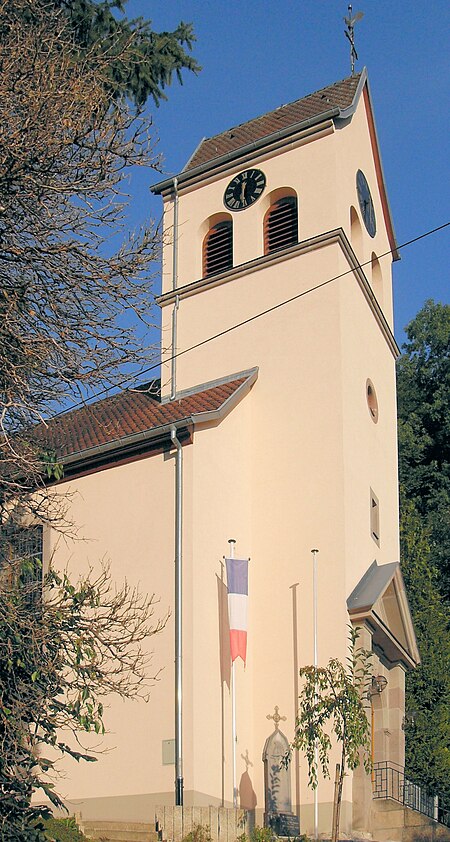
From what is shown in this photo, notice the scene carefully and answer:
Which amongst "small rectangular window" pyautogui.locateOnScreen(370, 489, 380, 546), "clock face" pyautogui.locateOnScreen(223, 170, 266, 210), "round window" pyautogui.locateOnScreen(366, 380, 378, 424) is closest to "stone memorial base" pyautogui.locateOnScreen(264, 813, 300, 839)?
"small rectangular window" pyautogui.locateOnScreen(370, 489, 380, 546)

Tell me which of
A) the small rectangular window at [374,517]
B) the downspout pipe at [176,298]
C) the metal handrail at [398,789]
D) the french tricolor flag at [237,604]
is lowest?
the metal handrail at [398,789]

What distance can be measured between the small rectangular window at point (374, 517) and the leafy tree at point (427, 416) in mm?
12717

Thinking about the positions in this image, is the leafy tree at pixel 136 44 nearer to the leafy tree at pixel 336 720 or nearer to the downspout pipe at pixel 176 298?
the downspout pipe at pixel 176 298

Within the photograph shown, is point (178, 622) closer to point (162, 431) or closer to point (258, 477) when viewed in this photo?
point (162, 431)

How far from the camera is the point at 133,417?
21.8 m

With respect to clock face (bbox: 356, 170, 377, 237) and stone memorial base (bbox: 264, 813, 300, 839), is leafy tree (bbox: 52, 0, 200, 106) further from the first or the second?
stone memorial base (bbox: 264, 813, 300, 839)

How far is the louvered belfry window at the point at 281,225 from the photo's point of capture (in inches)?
901

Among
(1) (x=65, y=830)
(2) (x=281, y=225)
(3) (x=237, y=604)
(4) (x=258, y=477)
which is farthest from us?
(2) (x=281, y=225)

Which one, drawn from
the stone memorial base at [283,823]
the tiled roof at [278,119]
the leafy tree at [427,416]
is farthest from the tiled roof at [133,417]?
the leafy tree at [427,416]

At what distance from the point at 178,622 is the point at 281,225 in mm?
8862

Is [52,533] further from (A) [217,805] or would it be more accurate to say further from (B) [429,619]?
(B) [429,619]

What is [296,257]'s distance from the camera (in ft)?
73.1

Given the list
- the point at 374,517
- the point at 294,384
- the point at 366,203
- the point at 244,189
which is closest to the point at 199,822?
the point at 374,517

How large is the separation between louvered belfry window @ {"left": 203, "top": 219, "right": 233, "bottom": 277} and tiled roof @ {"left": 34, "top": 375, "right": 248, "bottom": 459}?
3035mm
